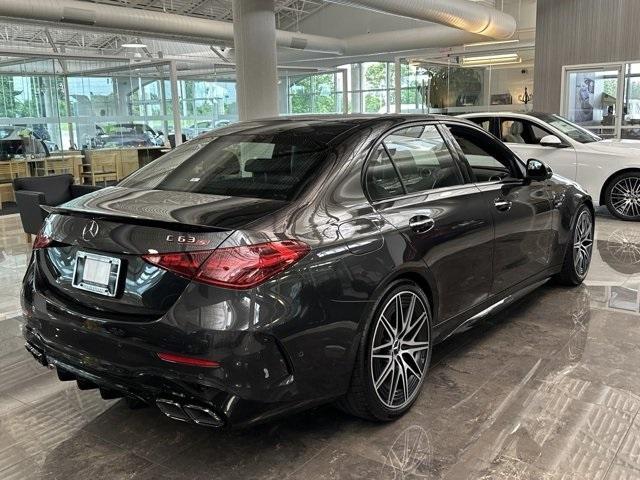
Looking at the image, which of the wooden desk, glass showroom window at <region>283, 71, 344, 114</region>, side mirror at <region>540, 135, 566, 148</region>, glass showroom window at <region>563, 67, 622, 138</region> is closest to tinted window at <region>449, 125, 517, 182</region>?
side mirror at <region>540, 135, 566, 148</region>

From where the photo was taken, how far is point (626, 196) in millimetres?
8172

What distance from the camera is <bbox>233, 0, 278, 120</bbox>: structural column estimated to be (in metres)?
9.11

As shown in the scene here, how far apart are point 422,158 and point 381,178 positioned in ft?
1.59

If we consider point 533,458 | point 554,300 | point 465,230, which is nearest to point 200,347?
point 533,458

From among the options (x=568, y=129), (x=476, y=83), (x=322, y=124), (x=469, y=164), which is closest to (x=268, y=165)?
(x=322, y=124)

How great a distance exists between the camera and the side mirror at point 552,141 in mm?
8445

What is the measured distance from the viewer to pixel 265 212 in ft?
7.70

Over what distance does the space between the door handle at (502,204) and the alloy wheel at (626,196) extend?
5.36 m

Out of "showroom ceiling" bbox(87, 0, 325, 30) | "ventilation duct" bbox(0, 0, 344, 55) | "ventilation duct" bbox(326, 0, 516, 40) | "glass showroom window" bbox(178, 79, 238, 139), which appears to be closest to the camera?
"ventilation duct" bbox(0, 0, 344, 55)

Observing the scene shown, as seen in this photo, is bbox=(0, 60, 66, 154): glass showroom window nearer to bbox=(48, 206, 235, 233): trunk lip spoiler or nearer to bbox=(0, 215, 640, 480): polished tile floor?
bbox=(0, 215, 640, 480): polished tile floor

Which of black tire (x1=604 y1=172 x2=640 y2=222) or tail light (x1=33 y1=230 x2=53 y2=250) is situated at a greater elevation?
tail light (x1=33 y1=230 x2=53 y2=250)

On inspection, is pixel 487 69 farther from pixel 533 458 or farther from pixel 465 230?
pixel 533 458

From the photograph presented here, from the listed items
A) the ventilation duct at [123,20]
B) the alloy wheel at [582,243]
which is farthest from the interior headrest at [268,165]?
the ventilation duct at [123,20]

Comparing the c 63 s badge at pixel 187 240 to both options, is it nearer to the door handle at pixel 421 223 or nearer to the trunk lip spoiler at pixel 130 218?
the trunk lip spoiler at pixel 130 218
